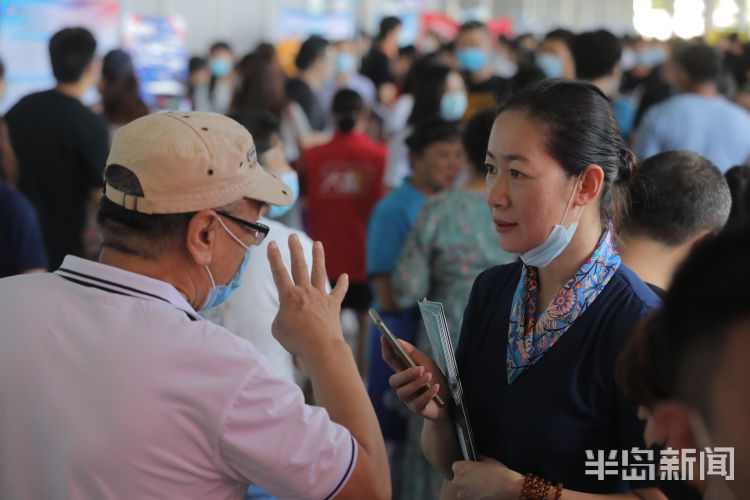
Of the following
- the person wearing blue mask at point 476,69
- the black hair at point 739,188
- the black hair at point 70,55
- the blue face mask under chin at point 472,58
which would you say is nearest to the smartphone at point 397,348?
the black hair at point 739,188

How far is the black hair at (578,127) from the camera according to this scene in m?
1.59

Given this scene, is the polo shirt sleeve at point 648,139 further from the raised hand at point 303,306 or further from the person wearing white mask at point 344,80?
the person wearing white mask at point 344,80

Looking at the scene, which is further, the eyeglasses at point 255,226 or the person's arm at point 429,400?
the person's arm at point 429,400

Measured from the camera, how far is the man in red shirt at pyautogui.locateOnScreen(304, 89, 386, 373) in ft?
15.6

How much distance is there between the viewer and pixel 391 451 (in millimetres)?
3506

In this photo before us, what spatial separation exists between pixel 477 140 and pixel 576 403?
1799mm

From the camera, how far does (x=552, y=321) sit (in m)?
1.56

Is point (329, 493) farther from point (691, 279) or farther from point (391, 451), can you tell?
→ point (391, 451)

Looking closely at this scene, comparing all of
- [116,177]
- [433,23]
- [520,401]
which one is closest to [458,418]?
[520,401]

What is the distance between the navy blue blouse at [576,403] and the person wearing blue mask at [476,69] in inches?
157

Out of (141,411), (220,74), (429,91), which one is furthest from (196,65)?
(141,411)

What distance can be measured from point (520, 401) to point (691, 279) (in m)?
0.82

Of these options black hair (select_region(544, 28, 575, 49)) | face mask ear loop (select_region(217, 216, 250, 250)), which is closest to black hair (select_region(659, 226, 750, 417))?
face mask ear loop (select_region(217, 216, 250, 250))

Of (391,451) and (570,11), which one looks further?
(570,11)
